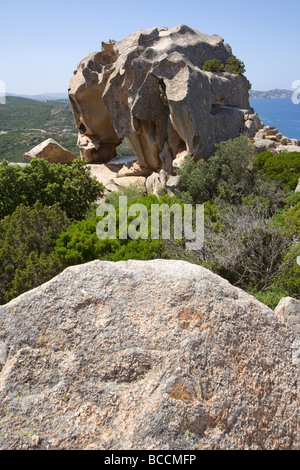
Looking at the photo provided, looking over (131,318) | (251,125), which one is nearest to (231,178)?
(251,125)

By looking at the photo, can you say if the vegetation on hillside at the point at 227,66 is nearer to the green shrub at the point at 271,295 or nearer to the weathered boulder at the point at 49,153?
the weathered boulder at the point at 49,153

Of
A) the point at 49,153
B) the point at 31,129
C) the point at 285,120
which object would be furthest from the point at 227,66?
the point at 31,129

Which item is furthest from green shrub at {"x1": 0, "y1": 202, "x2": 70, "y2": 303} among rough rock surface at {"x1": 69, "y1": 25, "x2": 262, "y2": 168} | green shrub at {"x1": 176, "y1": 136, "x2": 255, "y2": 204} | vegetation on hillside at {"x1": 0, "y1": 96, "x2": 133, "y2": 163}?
vegetation on hillside at {"x1": 0, "y1": 96, "x2": 133, "y2": 163}

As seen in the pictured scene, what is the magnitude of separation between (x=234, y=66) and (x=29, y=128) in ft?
233

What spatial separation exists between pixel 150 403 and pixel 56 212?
11.0 meters

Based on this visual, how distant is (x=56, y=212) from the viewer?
1348 cm

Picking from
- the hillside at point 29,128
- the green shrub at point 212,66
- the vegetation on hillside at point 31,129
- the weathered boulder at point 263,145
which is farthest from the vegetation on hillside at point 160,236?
the hillside at point 29,128

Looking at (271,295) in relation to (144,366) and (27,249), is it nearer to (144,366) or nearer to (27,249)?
(144,366)

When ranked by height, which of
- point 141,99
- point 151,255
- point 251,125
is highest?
point 141,99

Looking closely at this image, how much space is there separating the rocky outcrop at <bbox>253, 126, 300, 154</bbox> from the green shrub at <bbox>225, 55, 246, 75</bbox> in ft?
16.7

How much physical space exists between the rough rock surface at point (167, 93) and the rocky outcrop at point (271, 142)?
0.76m

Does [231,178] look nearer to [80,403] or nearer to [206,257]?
[206,257]

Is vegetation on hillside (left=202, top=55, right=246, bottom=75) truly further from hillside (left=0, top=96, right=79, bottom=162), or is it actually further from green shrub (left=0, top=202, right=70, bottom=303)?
hillside (left=0, top=96, right=79, bottom=162)

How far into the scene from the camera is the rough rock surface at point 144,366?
340 cm
